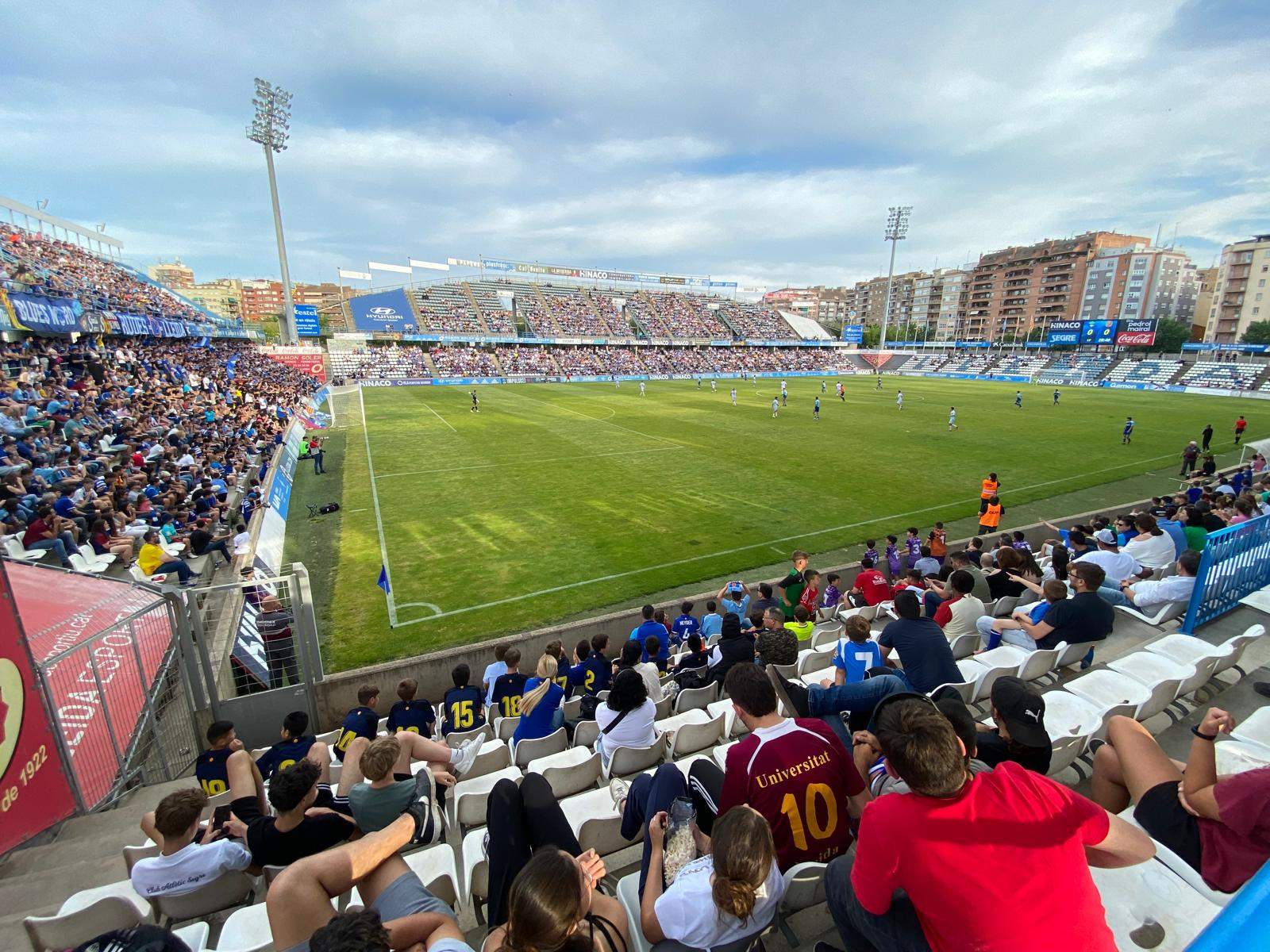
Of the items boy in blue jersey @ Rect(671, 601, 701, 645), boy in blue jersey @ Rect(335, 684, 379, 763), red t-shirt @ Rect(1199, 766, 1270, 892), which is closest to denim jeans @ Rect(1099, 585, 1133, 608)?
boy in blue jersey @ Rect(671, 601, 701, 645)

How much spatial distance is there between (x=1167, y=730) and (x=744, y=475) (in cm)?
1662

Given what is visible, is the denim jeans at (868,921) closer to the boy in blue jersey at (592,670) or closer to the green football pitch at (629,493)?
the boy in blue jersey at (592,670)

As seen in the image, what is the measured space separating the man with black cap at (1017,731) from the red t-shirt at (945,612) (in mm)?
3931

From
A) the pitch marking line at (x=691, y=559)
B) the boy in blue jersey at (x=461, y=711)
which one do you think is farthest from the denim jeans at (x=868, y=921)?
the pitch marking line at (x=691, y=559)

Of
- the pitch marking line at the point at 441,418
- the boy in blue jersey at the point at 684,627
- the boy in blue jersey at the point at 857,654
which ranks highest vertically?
the boy in blue jersey at the point at 857,654

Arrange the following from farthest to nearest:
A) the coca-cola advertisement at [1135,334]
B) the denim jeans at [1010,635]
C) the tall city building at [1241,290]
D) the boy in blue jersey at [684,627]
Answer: the tall city building at [1241,290], the coca-cola advertisement at [1135,334], the boy in blue jersey at [684,627], the denim jeans at [1010,635]

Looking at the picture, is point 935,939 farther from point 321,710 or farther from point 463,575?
point 463,575

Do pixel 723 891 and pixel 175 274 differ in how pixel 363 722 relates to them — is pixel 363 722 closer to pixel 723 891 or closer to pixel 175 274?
pixel 723 891

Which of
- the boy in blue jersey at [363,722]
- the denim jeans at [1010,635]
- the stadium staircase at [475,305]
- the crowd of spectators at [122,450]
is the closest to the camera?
the boy in blue jersey at [363,722]

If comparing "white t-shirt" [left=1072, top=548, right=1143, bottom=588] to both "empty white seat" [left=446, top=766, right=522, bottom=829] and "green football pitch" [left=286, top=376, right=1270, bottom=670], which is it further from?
"empty white seat" [left=446, top=766, right=522, bottom=829]

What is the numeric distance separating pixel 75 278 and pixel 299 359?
20.7 metres

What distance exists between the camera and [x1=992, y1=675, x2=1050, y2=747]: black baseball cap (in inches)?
128

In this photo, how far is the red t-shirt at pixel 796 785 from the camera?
301 cm

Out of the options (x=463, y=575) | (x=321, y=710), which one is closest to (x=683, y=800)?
(x=321, y=710)
